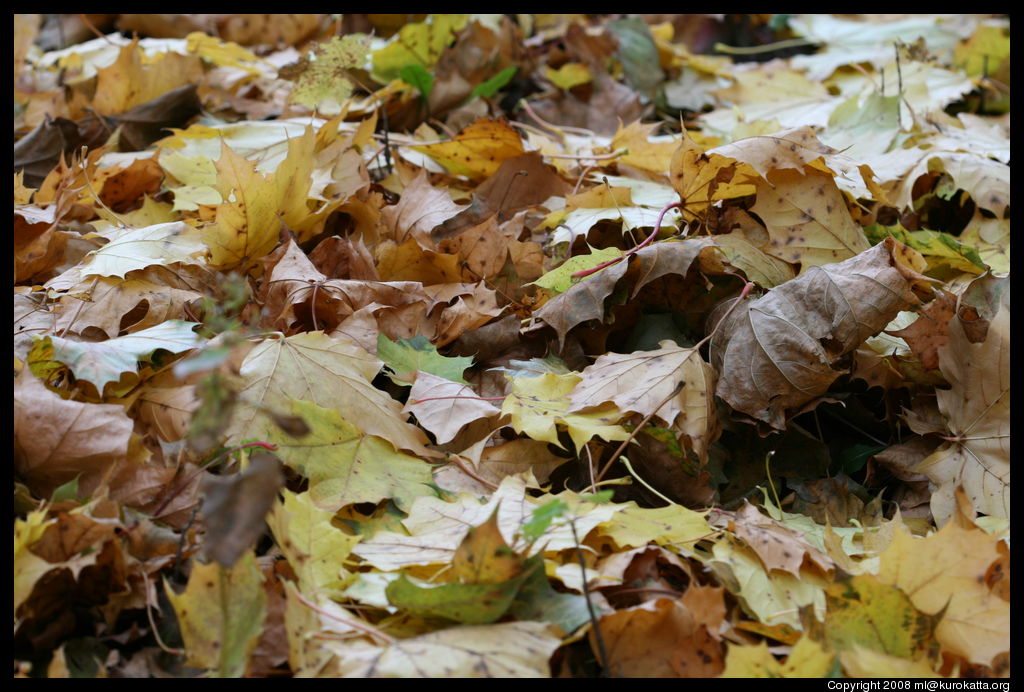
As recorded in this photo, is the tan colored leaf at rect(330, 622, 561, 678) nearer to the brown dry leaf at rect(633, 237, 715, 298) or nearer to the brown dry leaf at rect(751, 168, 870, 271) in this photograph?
the brown dry leaf at rect(633, 237, 715, 298)

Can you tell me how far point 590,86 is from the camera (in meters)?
2.47

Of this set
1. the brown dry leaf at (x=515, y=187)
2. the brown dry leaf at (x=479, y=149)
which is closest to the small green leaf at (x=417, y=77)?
the brown dry leaf at (x=479, y=149)

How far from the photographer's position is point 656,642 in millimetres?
899

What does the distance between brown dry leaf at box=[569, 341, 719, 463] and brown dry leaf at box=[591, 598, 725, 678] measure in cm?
30

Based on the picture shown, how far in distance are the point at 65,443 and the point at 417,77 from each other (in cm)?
131

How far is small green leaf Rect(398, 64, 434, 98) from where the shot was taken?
2059mm

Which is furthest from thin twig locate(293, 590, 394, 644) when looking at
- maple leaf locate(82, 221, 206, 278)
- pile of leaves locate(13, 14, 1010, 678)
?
maple leaf locate(82, 221, 206, 278)

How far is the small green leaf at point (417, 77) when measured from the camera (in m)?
2.06

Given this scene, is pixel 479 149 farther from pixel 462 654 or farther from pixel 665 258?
pixel 462 654

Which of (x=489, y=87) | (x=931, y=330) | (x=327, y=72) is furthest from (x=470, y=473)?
(x=489, y=87)

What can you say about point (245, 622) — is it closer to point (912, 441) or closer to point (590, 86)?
point (912, 441)

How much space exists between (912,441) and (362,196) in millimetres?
998
